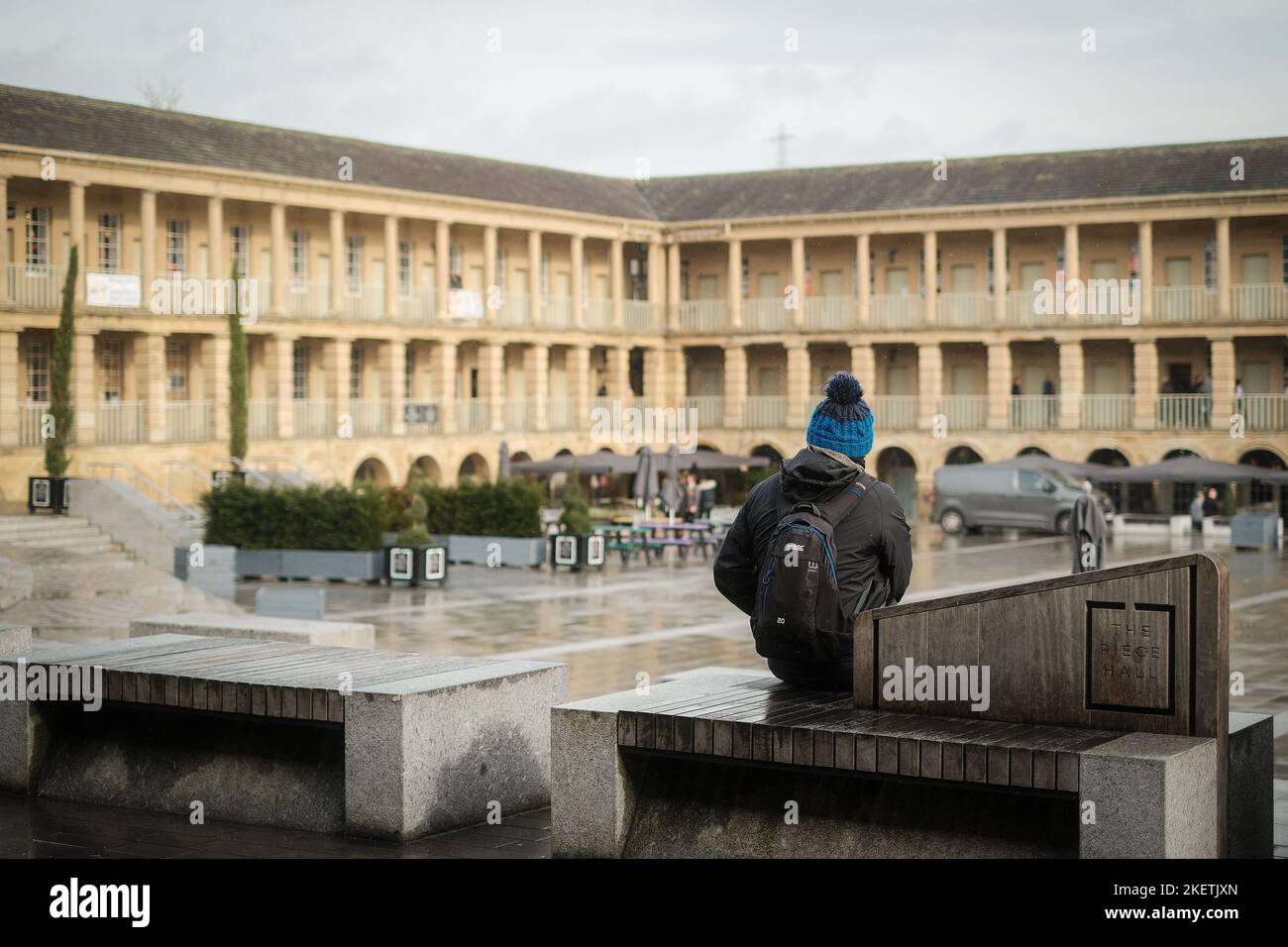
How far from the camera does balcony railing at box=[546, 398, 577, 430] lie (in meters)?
50.1

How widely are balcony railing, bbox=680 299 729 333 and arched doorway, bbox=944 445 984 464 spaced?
26.2 feet

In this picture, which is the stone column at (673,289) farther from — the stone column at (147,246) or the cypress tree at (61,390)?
the cypress tree at (61,390)

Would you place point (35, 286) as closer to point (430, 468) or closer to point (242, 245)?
point (242, 245)

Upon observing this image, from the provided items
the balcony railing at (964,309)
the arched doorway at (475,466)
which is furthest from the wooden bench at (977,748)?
the balcony railing at (964,309)

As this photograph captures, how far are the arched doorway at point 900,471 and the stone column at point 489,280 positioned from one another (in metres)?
13.0

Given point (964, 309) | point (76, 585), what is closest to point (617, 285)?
point (964, 309)

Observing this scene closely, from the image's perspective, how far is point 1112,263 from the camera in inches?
1907

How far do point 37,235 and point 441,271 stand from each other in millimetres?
11558

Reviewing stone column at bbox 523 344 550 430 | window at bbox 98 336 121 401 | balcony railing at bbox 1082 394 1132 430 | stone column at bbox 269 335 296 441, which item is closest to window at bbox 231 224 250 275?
stone column at bbox 269 335 296 441

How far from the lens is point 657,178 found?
56.0m
